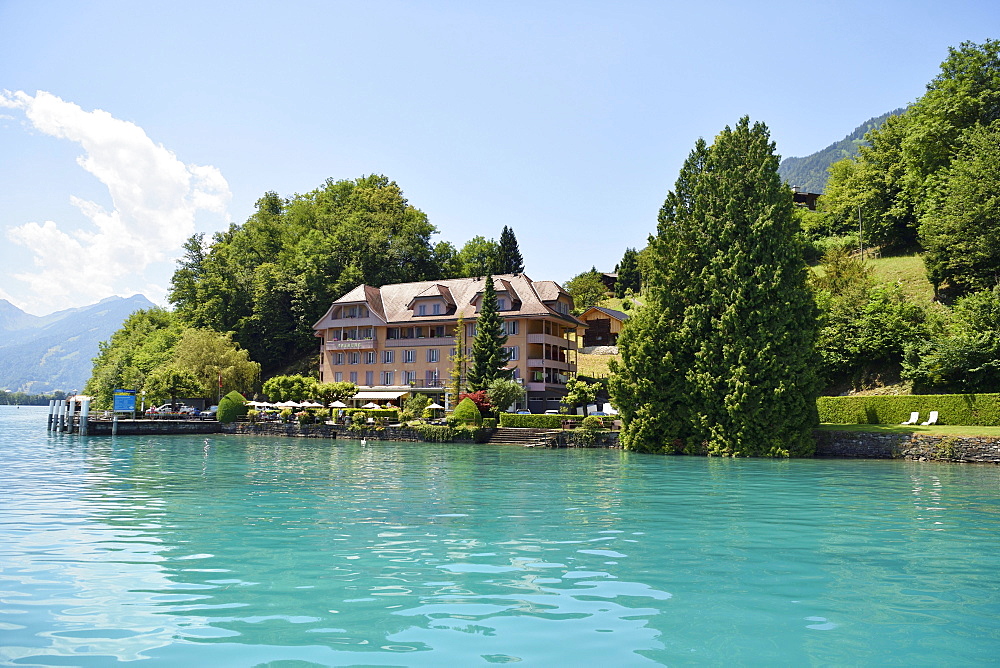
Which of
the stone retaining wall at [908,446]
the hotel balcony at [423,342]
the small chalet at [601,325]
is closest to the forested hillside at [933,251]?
the stone retaining wall at [908,446]

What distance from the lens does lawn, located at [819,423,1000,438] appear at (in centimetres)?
3612

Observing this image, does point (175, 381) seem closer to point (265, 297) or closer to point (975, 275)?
point (265, 297)

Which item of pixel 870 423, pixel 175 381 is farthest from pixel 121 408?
pixel 870 423

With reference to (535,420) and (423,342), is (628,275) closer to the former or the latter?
(423,342)

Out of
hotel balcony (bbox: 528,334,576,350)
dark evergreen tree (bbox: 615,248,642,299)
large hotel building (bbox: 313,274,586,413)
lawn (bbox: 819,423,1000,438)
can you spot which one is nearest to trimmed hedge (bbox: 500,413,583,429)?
large hotel building (bbox: 313,274,586,413)

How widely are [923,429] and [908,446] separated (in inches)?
87.0

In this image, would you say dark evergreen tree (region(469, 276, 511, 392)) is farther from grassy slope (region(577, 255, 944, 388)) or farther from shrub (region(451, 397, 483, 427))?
grassy slope (region(577, 255, 944, 388))

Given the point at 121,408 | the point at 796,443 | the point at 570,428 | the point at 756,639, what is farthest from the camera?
the point at 121,408

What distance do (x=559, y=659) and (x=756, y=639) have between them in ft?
7.05

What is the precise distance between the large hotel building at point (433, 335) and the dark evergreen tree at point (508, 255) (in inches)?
691

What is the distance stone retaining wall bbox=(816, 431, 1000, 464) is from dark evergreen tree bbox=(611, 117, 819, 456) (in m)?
1.48

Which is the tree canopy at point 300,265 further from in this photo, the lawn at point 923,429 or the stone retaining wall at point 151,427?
the lawn at point 923,429

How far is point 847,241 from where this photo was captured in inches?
3071

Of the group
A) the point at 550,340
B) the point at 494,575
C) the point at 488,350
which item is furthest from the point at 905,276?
the point at 494,575
